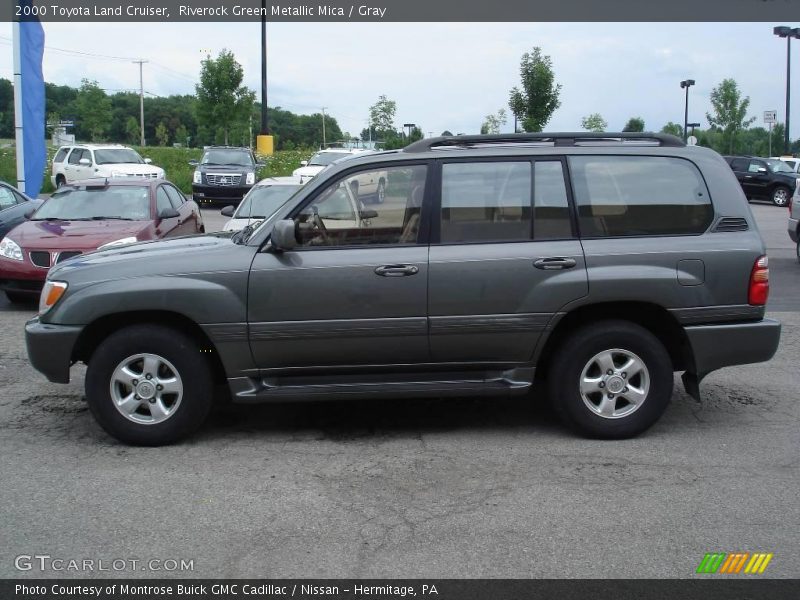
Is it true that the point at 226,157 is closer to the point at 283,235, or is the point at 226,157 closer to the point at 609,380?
the point at 283,235

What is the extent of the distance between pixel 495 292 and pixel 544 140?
116 cm

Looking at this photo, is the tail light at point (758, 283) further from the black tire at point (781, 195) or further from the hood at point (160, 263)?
the black tire at point (781, 195)

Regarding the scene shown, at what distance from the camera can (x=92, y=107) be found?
60656 mm

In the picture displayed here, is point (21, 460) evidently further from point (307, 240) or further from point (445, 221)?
point (445, 221)

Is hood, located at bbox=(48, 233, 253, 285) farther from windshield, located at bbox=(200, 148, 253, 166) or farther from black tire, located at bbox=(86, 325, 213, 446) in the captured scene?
windshield, located at bbox=(200, 148, 253, 166)

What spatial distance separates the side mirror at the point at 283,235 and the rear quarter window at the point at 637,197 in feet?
6.00

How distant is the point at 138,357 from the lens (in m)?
5.61

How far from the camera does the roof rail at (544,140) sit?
235 inches

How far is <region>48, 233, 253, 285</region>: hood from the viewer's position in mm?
5613

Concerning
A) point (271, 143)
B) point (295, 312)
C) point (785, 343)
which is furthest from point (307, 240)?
point (271, 143)

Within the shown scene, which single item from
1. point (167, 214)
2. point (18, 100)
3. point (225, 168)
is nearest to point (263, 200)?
point (167, 214)

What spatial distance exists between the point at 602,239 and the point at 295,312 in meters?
2.01

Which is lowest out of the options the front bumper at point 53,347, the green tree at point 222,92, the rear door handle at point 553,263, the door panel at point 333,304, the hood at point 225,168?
the front bumper at point 53,347

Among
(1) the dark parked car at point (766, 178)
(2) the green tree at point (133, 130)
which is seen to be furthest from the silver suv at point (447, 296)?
(2) the green tree at point (133, 130)
